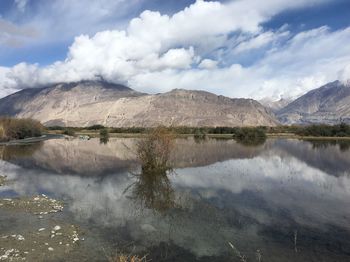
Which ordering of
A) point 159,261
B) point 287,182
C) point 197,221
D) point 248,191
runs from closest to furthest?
point 159,261 < point 197,221 < point 248,191 < point 287,182

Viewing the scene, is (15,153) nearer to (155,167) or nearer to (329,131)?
(155,167)

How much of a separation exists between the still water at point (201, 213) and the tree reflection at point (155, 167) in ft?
0.63

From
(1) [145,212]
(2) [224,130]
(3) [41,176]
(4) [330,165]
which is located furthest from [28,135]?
(1) [145,212]

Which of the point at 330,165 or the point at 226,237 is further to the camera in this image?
the point at 330,165

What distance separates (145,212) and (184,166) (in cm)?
2570

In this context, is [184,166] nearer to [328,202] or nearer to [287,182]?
[287,182]

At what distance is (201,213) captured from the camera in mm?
23516

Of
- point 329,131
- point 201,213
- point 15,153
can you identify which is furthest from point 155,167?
point 329,131

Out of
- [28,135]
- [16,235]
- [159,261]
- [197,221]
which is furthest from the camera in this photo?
[28,135]

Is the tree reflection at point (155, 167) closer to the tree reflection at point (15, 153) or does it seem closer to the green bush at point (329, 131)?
the tree reflection at point (15, 153)

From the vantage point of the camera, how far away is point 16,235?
17875mm

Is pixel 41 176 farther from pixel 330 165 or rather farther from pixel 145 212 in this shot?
pixel 330 165

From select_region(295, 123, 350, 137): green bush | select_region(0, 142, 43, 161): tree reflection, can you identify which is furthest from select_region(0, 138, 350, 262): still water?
select_region(295, 123, 350, 137): green bush

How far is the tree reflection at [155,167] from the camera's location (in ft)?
103
